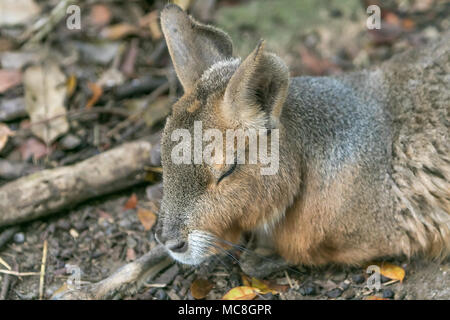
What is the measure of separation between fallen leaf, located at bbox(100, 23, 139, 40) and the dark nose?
3043mm

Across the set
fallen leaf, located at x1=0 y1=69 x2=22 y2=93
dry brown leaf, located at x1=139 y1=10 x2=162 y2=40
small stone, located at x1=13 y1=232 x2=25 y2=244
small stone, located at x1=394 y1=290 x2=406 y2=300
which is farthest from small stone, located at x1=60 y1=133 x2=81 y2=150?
small stone, located at x1=394 y1=290 x2=406 y2=300

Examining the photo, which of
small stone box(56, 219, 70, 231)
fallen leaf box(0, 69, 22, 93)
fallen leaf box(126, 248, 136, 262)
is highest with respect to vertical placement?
fallen leaf box(0, 69, 22, 93)

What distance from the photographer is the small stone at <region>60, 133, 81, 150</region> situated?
4852 mm

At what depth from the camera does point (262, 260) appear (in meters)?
4.12

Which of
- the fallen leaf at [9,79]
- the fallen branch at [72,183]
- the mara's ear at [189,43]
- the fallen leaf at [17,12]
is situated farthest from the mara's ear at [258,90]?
the fallen leaf at [17,12]

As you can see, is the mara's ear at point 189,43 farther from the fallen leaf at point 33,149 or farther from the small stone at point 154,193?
the fallen leaf at point 33,149

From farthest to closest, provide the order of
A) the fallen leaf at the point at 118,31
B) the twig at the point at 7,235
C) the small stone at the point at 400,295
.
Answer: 1. the fallen leaf at the point at 118,31
2. the twig at the point at 7,235
3. the small stone at the point at 400,295

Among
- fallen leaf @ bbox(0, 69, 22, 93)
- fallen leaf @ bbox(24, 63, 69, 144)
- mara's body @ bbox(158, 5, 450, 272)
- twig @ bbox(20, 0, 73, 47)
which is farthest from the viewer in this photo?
twig @ bbox(20, 0, 73, 47)

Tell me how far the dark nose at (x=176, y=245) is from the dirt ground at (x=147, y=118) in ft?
2.32

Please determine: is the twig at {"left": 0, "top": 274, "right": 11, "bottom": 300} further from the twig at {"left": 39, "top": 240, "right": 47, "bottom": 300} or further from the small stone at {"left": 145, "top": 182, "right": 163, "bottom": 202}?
the small stone at {"left": 145, "top": 182, "right": 163, "bottom": 202}

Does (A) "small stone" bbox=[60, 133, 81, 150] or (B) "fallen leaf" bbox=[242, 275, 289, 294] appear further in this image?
(A) "small stone" bbox=[60, 133, 81, 150]

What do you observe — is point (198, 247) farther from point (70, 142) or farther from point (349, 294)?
point (70, 142)

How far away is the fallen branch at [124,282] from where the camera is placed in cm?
388

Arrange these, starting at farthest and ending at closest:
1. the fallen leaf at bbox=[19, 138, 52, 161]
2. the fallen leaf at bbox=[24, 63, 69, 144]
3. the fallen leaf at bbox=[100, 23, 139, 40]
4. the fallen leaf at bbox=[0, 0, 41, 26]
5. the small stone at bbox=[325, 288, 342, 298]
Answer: the fallen leaf at bbox=[100, 23, 139, 40]
the fallen leaf at bbox=[0, 0, 41, 26]
the fallen leaf at bbox=[24, 63, 69, 144]
the fallen leaf at bbox=[19, 138, 52, 161]
the small stone at bbox=[325, 288, 342, 298]
